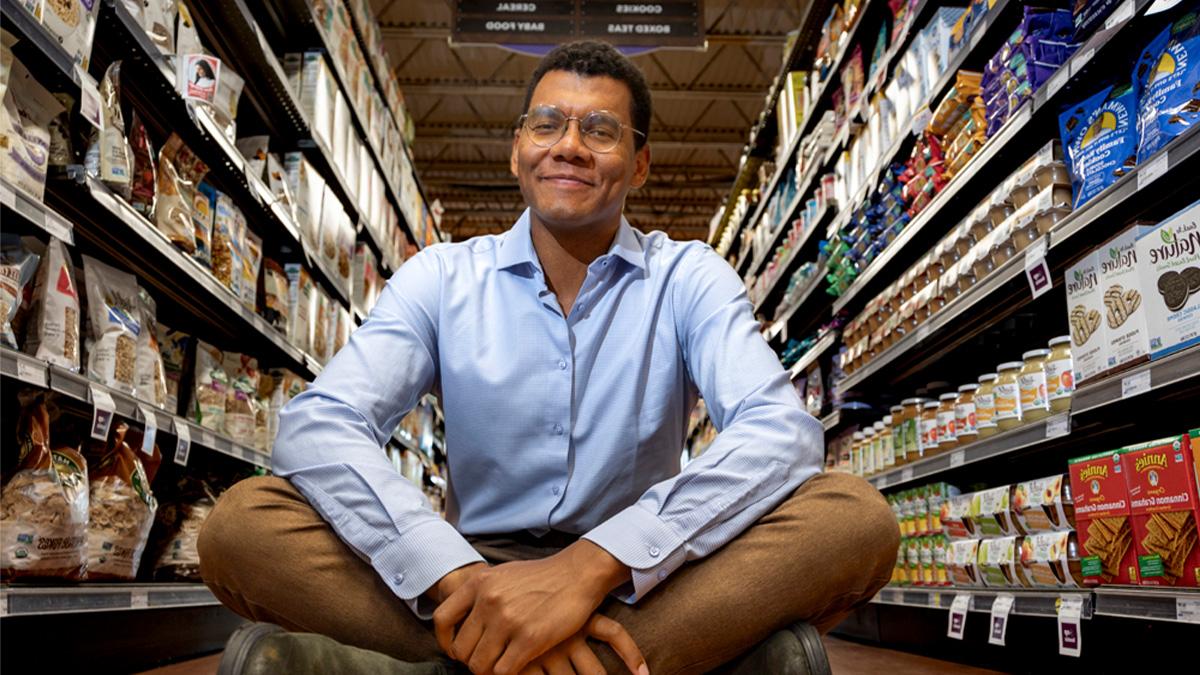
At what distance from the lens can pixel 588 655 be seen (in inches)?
46.6

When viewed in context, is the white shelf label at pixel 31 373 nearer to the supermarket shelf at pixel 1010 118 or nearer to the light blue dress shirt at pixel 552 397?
the light blue dress shirt at pixel 552 397

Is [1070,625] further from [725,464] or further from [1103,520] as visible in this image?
[725,464]

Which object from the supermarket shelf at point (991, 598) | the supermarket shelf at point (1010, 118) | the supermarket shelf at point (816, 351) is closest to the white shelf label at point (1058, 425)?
the supermarket shelf at point (991, 598)

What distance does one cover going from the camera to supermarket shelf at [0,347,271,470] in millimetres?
1858

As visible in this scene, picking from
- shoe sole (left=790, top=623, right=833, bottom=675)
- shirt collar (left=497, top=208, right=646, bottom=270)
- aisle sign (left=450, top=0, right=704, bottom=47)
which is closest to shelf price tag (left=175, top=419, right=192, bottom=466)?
shirt collar (left=497, top=208, right=646, bottom=270)

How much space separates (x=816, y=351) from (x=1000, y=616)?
6.83 ft

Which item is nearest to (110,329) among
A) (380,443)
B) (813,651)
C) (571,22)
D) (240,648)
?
(380,443)

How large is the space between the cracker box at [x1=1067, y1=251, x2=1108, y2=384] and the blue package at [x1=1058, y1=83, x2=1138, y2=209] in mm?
155

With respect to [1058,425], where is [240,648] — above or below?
below

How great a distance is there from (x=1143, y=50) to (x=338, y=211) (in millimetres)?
3451

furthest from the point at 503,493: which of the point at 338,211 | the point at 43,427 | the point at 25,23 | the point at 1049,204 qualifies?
the point at 338,211

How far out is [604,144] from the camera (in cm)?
182

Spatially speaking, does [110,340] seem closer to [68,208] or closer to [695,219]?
[68,208]

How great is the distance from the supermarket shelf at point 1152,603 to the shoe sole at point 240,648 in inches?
58.3
